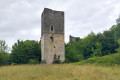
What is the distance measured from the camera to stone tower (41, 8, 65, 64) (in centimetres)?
2864

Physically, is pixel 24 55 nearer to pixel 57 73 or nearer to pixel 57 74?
pixel 57 73

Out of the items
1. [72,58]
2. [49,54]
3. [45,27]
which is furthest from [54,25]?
[72,58]

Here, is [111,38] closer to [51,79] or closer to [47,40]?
[47,40]

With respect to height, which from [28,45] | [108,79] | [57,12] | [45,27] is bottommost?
[108,79]

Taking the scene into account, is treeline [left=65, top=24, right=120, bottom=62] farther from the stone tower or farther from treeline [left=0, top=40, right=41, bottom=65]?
the stone tower

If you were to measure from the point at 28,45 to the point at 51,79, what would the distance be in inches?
1073

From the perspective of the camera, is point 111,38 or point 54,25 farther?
point 111,38

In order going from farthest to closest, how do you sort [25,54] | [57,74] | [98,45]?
[98,45], [25,54], [57,74]

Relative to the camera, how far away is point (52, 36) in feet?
96.5

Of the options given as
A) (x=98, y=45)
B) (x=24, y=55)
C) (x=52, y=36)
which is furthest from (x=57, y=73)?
(x=98, y=45)

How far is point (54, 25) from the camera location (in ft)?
97.3

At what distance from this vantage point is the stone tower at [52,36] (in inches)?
1128

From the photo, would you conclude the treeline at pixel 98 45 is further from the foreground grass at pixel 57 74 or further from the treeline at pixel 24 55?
the foreground grass at pixel 57 74

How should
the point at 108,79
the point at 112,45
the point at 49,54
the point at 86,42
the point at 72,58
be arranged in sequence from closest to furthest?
the point at 108,79 → the point at 49,54 → the point at 72,58 → the point at 112,45 → the point at 86,42
